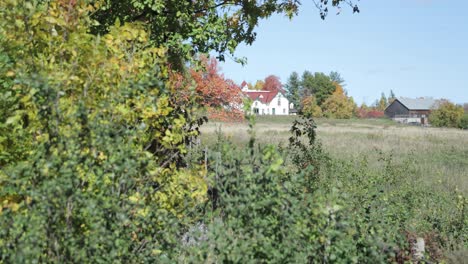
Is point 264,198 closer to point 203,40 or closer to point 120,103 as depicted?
point 120,103

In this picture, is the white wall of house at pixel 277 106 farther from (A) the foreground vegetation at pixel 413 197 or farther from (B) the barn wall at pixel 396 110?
(A) the foreground vegetation at pixel 413 197

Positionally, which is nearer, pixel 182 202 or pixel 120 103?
pixel 120 103

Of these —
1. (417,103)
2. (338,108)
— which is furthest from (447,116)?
(417,103)

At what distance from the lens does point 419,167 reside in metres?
18.7

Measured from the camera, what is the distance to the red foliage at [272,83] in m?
140

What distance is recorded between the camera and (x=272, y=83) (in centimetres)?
14038

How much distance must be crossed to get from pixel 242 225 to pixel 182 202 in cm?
103

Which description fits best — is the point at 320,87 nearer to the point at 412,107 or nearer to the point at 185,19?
the point at 412,107

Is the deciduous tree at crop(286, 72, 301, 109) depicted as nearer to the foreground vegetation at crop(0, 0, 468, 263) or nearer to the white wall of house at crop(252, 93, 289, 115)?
the white wall of house at crop(252, 93, 289, 115)

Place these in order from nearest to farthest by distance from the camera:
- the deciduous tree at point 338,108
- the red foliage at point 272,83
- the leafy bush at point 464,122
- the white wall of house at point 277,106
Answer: the leafy bush at point 464,122 < the deciduous tree at point 338,108 < the white wall of house at point 277,106 < the red foliage at point 272,83

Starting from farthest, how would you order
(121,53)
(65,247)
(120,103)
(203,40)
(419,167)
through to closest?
(419,167) < (203,40) < (121,53) < (120,103) < (65,247)

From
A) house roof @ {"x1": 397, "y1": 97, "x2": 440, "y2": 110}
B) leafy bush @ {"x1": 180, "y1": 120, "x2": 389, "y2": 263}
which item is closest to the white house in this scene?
house roof @ {"x1": 397, "y1": 97, "x2": 440, "y2": 110}

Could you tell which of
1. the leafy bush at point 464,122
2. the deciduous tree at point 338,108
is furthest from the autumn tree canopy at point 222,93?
the deciduous tree at point 338,108

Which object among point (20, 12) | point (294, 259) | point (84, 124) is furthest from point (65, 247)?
point (20, 12)
